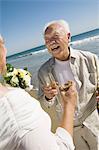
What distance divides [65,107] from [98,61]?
122cm

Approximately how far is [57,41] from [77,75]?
0.27 metres

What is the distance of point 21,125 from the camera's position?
0.91 metres

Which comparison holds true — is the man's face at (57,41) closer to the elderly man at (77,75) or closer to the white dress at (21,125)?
the elderly man at (77,75)

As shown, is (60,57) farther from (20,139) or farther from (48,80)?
(20,139)

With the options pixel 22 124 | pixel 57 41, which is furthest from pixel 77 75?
pixel 22 124

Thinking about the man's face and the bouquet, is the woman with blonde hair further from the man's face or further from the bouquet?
the bouquet

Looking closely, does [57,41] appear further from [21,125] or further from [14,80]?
[21,125]

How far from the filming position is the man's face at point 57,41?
2.26 metres

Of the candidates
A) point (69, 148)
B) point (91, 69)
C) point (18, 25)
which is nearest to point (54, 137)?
point (69, 148)

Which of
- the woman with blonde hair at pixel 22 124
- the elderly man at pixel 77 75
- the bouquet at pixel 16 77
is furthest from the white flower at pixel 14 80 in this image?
the woman with blonde hair at pixel 22 124

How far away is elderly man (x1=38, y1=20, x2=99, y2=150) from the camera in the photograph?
225 centimetres

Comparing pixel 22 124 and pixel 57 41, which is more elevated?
pixel 22 124

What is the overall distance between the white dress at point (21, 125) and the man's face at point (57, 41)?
1.34 meters

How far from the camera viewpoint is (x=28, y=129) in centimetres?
92
